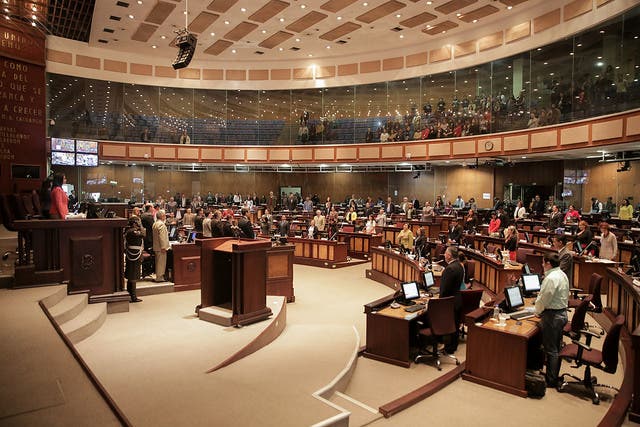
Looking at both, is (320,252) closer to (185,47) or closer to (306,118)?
(185,47)

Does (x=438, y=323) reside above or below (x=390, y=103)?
below

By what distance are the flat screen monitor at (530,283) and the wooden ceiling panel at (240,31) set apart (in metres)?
14.3

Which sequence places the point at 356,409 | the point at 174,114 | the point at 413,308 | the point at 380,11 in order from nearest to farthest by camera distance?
1. the point at 356,409
2. the point at 413,308
3. the point at 380,11
4. the point at 174,114

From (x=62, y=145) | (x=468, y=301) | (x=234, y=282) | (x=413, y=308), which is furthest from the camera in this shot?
(x=62, y=145)

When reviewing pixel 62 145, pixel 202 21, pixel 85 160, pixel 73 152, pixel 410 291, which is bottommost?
pixel 410 291

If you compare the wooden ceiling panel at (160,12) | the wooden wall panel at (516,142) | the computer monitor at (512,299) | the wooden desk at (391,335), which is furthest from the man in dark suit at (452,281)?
the wooden ceiling panel at (160,12)

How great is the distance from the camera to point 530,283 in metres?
6.88

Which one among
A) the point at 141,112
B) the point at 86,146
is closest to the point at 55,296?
the point at 86,146

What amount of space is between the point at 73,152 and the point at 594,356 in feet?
58.3

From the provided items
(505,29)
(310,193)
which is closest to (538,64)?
(505,29)

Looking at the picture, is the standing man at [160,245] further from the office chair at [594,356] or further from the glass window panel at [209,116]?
the glass window panel at [209,116]

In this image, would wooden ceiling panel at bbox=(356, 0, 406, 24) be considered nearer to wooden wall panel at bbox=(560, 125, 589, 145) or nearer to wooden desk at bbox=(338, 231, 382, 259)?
wooden wall panel at bbox=(560, 125, 589, 145)

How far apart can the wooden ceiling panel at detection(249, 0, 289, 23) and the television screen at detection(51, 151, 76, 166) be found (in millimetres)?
8535

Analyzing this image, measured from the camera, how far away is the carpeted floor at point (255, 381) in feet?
11.1
